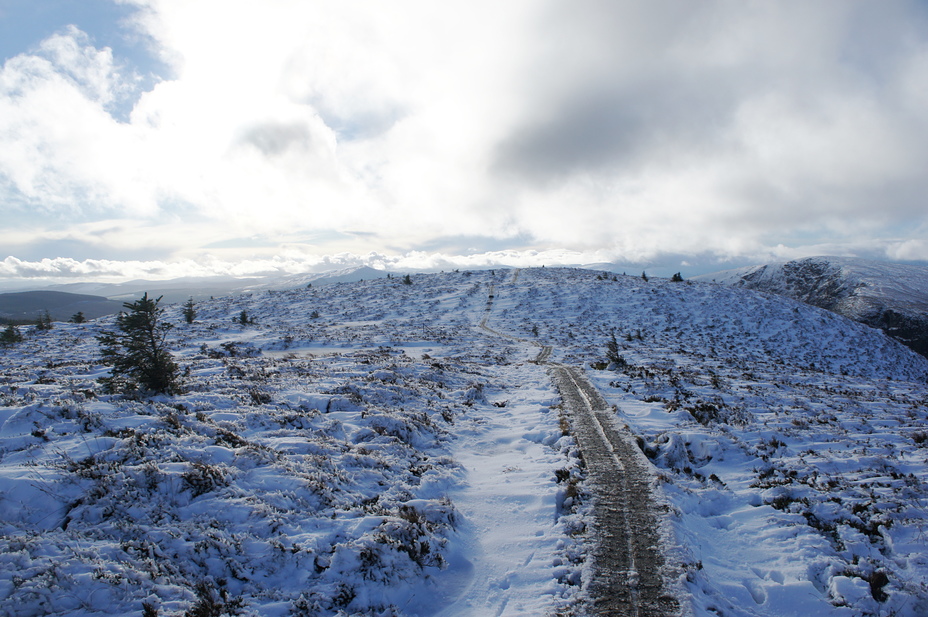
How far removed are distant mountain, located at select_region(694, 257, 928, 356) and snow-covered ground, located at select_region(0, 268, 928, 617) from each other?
267 ft

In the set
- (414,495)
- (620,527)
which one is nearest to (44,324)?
(414,495)

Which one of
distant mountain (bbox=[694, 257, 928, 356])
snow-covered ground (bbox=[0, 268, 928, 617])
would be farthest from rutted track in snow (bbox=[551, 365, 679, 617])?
distant mountain (bbox=[694, 257, 928, 356])

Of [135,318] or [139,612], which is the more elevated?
[135,318]

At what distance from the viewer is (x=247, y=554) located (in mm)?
5793

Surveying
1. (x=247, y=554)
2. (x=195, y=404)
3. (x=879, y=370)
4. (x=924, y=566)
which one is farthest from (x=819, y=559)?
(x=879, y=370)

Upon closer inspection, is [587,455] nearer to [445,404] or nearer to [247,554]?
[445,404]

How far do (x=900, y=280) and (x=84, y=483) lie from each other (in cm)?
19749

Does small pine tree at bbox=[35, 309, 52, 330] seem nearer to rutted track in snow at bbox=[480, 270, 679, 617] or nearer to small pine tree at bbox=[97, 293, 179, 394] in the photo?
small pine tree at bbox=[97, 293, 179, 394]

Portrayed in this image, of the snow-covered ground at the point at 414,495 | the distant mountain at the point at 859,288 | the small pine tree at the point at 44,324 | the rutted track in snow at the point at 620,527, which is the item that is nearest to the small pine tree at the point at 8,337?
the small pine tree at the point at 44,324

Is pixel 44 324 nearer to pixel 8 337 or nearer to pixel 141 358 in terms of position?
pixel 8 337

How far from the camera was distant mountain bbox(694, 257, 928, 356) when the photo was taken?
274 ft

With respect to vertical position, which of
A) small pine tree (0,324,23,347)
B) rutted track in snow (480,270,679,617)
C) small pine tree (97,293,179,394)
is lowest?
rutted track in snow (480,270,679,617)

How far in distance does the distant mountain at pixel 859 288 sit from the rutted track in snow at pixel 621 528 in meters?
84.7

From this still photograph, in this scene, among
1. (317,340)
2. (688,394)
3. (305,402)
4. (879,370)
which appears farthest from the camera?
(879,370)
